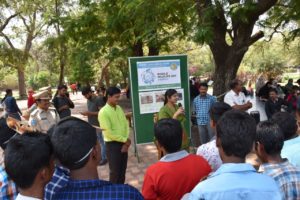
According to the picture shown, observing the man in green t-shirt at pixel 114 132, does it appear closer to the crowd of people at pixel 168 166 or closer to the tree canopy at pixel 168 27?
the crowd of people at pixel 168 166

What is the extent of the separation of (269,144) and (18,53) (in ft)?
65.1

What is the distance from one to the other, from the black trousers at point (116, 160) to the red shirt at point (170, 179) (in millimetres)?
2343

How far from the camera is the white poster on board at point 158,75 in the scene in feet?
22.0

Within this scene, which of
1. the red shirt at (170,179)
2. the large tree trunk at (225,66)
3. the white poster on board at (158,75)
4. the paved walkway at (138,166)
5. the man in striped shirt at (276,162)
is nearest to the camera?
the man in striped shirt at (276,162)

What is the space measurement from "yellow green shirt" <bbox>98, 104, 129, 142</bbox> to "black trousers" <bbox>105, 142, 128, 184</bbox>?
103 mm

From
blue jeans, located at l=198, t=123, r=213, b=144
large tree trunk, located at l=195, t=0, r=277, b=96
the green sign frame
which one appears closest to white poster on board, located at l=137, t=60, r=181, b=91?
the green sign frame

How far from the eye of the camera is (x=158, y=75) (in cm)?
677

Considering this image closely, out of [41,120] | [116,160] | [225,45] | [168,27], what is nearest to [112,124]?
[116,160]

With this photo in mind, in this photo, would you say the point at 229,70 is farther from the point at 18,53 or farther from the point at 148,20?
the point at 18,53

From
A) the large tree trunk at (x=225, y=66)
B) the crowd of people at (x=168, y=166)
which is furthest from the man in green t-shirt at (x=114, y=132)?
the large tree trunk at (x=225, y=66)

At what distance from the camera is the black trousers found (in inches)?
186

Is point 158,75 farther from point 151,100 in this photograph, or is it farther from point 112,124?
point 112,124

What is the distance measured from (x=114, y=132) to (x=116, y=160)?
0.42 metres

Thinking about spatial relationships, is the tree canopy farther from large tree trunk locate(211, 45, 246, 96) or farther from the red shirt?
the red shirt
